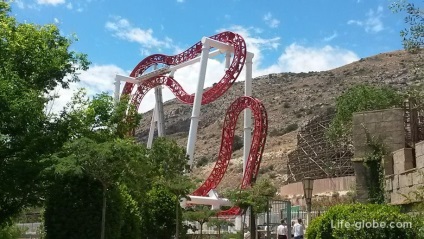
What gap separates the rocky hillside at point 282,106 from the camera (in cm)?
7369

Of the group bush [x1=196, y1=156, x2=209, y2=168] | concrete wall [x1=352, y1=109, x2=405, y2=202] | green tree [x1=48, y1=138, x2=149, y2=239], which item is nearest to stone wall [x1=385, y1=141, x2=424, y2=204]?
concrete wall [x1=352, y1=109, x2=405, y2=202]


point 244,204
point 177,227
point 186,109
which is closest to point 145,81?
point 244,204

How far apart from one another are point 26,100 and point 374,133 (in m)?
9.28

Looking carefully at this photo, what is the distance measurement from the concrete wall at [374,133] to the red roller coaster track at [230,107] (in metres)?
18.6

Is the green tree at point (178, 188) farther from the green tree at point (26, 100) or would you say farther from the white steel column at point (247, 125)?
the white steel column at point (247, 125)

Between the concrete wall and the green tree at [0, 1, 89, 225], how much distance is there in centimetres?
847

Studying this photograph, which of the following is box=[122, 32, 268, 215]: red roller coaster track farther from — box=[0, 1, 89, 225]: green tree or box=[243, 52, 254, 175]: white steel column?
box=[0, 1, 89, 225]: green tree

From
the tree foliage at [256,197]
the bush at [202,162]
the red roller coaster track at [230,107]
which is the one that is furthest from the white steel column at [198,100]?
the bush at [202,162]

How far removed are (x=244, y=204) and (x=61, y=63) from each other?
11.9m

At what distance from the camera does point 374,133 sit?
14531 millimetres

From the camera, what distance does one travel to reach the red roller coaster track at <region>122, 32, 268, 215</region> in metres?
36.3

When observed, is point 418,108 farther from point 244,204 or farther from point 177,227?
Result: point 244,204

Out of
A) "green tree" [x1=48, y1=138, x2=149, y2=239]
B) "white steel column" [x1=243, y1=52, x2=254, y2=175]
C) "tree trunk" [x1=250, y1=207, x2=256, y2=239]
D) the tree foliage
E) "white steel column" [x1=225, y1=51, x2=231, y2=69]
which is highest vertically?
"white steel column" [x1=225, y1=51, x2=231, y2=69]

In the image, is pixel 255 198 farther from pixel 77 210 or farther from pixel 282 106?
pixel 282 106
